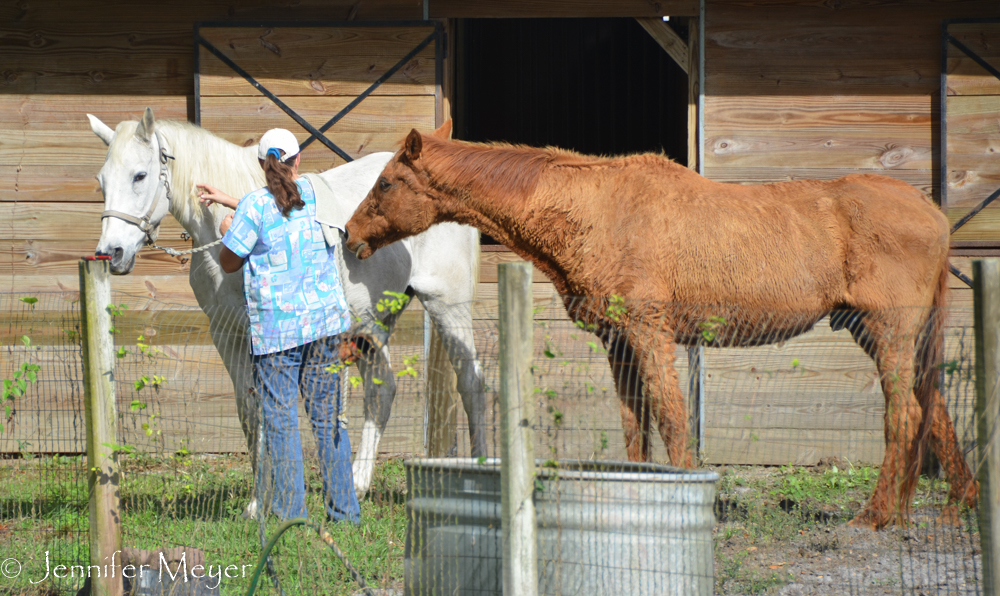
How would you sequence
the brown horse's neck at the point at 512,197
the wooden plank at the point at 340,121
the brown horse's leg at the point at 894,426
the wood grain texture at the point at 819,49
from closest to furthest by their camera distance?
the brown horse's leg at the point at 894,426 → the brown horse's neck at the point at 512,197 → the wood grain texture at the point at 819,49 → the wooden plank at the point at 340,121

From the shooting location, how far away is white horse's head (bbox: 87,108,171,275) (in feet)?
13.5

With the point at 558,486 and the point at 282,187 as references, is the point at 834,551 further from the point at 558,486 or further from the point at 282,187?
the point at 282,187

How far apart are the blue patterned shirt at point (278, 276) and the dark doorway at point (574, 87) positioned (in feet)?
15.9

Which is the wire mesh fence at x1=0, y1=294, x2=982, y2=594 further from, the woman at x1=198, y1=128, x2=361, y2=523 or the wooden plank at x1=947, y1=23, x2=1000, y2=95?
the wooden plank at x1=947, y1=23, x2=1000, y2=95

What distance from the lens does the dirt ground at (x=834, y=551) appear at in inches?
129

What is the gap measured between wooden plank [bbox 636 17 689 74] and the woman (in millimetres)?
3036

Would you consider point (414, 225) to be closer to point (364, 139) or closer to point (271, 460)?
point (271, 460)

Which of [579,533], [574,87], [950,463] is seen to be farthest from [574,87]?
[579,533]

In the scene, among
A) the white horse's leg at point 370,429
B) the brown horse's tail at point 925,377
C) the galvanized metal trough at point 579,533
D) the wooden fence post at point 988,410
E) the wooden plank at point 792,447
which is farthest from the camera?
the wooden plank at point 792,447

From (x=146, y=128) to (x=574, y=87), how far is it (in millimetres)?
5299

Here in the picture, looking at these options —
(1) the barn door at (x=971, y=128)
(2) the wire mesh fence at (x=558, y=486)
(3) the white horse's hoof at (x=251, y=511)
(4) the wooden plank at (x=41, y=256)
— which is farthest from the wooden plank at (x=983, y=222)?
(4) the wooden plank at (x=41, y=256)

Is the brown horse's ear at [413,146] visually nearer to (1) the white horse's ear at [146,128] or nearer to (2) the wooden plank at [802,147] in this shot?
(1) the white horse's ear at [146,128]

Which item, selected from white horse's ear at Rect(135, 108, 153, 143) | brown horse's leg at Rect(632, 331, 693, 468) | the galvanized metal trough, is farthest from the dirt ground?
white horse's ear at Rect(135, 108, 153, 143)

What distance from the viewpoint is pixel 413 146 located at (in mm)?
4039
